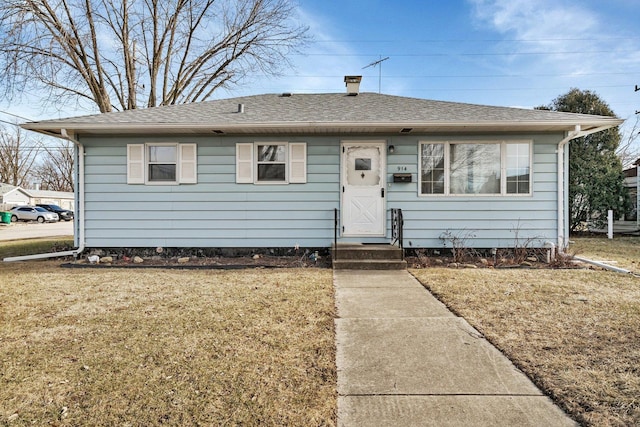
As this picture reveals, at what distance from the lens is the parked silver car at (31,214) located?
1133 inches

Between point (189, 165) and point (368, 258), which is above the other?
point (189, 165)

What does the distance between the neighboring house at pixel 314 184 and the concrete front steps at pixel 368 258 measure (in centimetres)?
92

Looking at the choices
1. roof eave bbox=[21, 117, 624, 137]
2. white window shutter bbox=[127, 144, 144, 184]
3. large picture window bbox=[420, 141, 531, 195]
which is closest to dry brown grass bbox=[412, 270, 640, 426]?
large picture window bbox=[420, 141, 531, 195]

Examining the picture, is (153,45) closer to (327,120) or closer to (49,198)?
(327,120)

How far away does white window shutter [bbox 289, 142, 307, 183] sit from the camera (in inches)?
294

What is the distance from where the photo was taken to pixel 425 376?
2520 millimetres

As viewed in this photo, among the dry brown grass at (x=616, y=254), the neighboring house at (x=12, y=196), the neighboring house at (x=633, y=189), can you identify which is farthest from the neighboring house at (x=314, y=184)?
the neighboring house at (x=12, y=196)

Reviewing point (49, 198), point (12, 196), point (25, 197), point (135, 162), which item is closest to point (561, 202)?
point (135, 162)

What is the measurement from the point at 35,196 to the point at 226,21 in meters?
33.8

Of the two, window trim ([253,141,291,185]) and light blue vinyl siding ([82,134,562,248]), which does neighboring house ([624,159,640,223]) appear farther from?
window trim ([253,141,291,185])

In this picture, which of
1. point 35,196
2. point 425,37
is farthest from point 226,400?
point 35,196

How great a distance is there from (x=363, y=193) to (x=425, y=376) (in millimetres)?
5289

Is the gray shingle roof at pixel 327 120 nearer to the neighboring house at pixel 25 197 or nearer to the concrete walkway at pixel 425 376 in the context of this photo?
the concrete walkway at pixel 425 376

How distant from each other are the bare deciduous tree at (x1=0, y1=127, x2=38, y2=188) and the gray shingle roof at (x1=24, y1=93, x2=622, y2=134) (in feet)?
144
